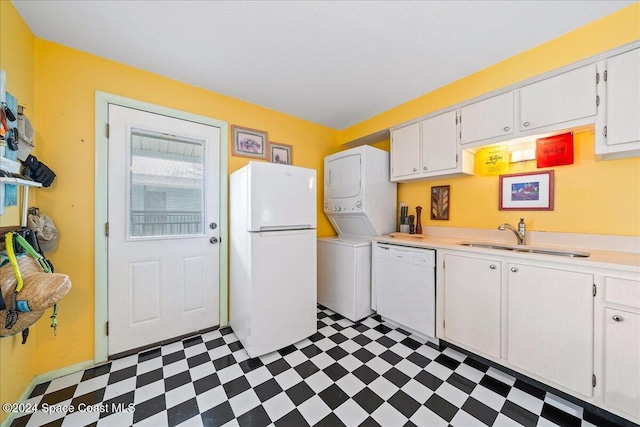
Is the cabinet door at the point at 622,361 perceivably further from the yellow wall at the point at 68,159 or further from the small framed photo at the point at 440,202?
the yellow wall at the point at 68,159

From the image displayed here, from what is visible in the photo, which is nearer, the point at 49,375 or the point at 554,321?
the point at 554,321

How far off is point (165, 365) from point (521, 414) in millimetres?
2447

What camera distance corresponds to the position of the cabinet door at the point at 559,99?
1.52 meters

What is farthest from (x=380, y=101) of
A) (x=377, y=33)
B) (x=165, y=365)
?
(x=165, y=365)

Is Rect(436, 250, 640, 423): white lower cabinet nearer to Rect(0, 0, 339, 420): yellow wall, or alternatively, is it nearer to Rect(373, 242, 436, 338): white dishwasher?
Rect(373, 242, 436, 338): white dishwasher

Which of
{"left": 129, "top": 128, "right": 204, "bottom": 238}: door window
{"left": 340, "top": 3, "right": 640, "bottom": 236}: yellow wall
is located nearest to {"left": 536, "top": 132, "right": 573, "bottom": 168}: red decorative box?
{"left": 340, "top": 3, "right": 640, "bottom": 236}: yellow wall

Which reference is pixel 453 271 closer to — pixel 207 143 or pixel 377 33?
pixel 377 33

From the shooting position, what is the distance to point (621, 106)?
4.61ft

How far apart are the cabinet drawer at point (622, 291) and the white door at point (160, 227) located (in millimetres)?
2869

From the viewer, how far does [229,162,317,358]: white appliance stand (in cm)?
191

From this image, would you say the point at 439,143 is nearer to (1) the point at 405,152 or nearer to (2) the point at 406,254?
(1) the point at 405,152

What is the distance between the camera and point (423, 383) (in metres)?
1.63

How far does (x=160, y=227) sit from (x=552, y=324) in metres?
3.04

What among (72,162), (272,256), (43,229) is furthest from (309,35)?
(43,229)
